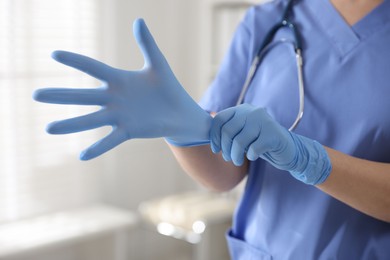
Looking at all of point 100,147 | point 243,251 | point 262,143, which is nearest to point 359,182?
point 262,143

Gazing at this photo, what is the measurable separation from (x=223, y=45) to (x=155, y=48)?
1845mm

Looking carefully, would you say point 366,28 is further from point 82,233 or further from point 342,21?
point 82,233

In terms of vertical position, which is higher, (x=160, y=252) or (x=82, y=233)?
(x=82, y=233)

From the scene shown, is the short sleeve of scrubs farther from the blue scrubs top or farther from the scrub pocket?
the scrub pocket

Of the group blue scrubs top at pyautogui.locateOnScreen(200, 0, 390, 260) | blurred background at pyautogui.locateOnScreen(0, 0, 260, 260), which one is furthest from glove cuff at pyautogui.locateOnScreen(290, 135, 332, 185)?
blurred background at pyautogui.locateOnScreen(0, 0, 260, 260)

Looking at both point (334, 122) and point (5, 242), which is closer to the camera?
point (334, 122)

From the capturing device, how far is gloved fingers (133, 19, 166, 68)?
725 mm

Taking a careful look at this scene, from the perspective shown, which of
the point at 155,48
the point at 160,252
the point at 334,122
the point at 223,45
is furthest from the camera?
the point at 160,252

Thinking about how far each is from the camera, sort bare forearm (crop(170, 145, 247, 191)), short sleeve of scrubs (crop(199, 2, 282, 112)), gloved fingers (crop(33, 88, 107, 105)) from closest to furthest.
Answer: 1. gloved fingers (crop(33, 88, 107, 105))
2. bare forearm (crop(170, 145, 247, 191))
3. short sleeve of scrubs (crop(199, 2, 282, 112))

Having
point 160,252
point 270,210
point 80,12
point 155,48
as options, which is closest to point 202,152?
point 270,210

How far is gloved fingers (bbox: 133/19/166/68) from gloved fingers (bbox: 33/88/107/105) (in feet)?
0.27

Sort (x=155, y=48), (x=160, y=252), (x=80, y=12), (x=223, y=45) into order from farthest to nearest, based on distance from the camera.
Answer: (x=160, y=252), (x=223, y=45), (x=80, y=12), (x=155, y=48)

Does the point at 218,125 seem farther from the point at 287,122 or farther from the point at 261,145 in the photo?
the point at 287,122

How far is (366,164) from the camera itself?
86 cm
